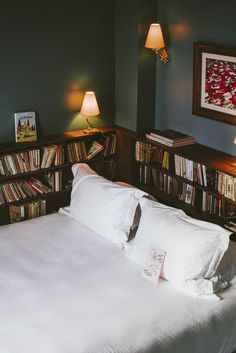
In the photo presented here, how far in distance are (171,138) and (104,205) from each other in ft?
2.82

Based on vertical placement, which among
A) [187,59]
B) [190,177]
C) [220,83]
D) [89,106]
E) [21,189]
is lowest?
[21,189]

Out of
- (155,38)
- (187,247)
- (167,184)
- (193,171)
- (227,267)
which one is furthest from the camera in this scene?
(167,184)

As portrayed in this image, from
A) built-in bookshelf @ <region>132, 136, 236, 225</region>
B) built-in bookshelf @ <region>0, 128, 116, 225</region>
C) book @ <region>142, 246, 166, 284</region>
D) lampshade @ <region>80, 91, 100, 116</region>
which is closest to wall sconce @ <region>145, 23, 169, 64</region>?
lampshade @ <region>80, 91, 100, 116</region>

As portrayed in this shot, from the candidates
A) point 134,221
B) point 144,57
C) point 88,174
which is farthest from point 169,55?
point 134,221

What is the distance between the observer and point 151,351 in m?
2.60

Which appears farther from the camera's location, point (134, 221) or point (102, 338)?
point (134, 221)

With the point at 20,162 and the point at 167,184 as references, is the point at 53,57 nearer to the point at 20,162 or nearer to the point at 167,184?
the point at 20,162

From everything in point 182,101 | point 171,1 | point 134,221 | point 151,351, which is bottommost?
point 151,351

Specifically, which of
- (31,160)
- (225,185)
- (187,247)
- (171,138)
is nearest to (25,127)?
(31,160)

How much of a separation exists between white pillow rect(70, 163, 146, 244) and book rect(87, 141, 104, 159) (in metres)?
0.63

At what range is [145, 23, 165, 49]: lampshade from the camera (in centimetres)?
408

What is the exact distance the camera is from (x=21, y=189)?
424 centimetres

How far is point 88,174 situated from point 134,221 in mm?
561

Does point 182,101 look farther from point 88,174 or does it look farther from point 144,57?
point 88,174
